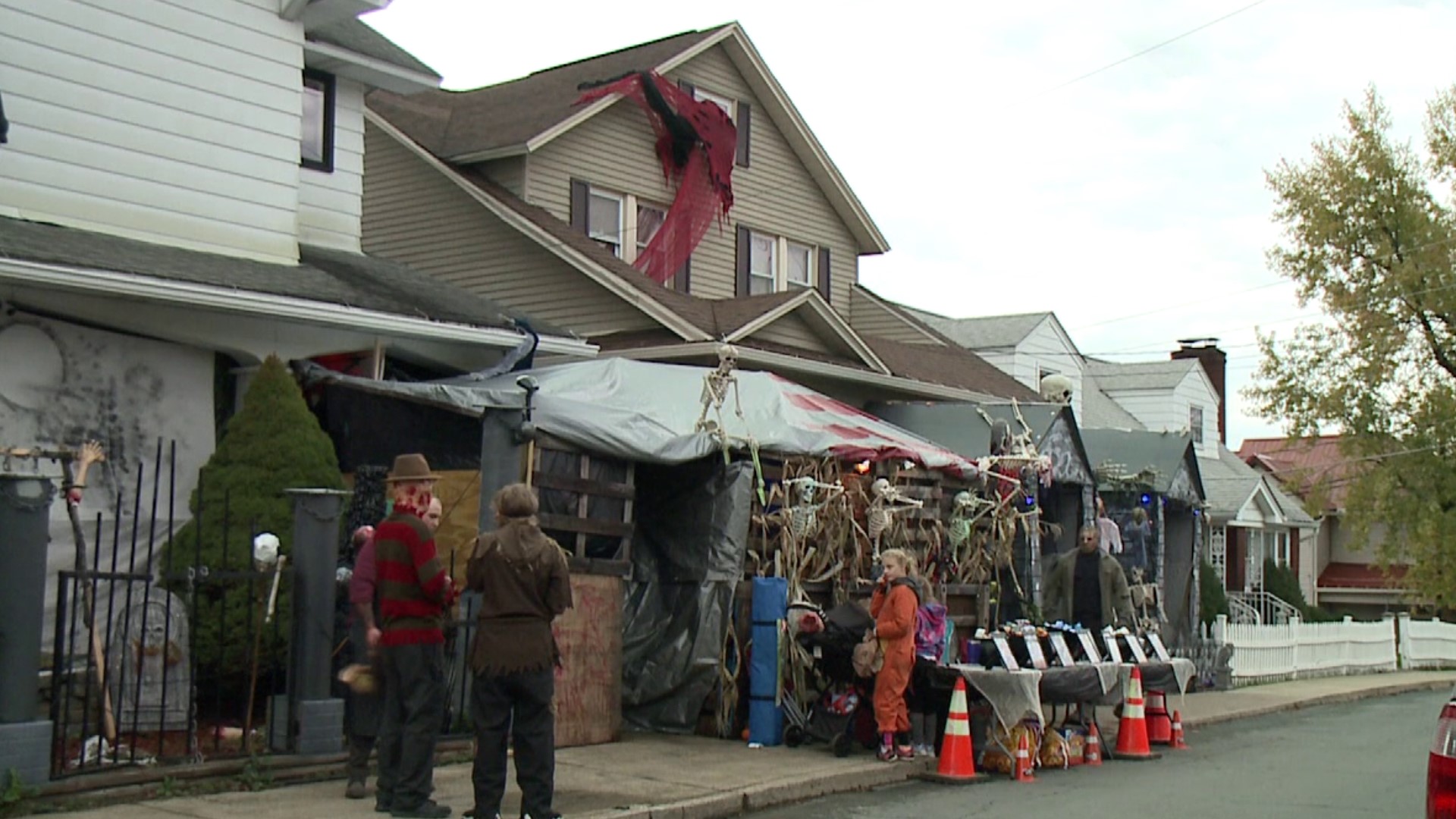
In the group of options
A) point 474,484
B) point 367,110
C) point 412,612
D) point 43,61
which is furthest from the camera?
point 367,110

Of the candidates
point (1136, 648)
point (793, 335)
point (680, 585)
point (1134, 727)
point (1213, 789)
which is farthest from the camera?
point (793, 335)

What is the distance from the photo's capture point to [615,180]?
71.2 feet

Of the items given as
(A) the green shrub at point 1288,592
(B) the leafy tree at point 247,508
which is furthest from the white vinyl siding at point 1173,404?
(B) the leafy tree at point 247,508

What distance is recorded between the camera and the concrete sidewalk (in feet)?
29.5

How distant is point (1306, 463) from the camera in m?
52.0

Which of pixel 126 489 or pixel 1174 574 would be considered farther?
pixel 1174 574

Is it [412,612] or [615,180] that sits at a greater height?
[615,180]

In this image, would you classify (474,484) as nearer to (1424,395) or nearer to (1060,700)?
(1060,700)

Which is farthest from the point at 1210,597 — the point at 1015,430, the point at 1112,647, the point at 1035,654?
the point at 1035,654

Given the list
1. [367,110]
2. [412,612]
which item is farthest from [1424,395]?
[412,612]

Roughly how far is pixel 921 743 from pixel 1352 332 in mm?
24762

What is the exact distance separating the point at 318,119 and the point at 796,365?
6.53 m

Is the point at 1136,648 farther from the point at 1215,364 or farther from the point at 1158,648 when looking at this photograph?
the point at 1215,364

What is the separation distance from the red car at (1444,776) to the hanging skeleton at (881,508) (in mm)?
8511
